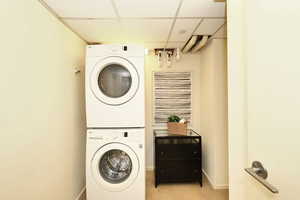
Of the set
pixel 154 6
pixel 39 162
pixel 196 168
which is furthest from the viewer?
pixel 196 168

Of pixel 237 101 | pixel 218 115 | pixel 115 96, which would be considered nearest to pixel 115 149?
pixel 115 96

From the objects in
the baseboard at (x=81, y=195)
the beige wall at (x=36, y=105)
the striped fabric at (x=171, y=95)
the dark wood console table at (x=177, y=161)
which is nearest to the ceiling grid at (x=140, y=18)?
the beige wall at (x=36, y=105)

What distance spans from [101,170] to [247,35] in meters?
1.91

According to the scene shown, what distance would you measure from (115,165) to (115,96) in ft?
2.89

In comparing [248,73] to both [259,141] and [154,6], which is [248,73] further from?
[154,6]

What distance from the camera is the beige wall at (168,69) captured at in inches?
118

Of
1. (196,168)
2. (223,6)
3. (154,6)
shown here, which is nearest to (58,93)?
(154,6)

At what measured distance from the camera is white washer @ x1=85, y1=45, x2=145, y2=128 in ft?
6.14

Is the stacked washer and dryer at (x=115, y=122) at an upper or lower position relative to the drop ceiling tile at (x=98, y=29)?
lower

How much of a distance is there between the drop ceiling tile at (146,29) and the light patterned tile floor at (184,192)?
2154mm

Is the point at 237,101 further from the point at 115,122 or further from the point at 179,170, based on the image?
the point at 179,170

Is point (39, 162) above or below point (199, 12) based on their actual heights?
below

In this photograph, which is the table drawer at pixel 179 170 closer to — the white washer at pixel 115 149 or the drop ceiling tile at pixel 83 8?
the white washer at pixel 115 149

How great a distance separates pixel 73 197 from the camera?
1.94 m
